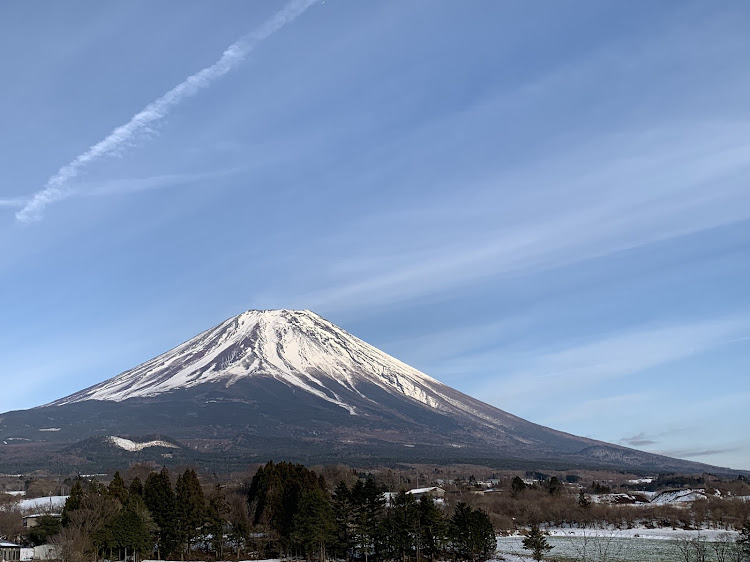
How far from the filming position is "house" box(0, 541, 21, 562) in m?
64.2

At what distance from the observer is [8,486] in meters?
159

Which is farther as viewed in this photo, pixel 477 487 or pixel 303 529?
pixel 477 487

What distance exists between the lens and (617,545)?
67.4 metres

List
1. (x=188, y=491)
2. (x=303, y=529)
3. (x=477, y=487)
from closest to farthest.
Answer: (x=303, y=529) → (x=188, y=491) → (x=477, y=487)

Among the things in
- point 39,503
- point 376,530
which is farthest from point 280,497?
point 39,503

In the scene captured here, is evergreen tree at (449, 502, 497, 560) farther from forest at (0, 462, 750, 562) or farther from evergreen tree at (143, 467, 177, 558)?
evergreen tree at (143, 467, 177, 558)

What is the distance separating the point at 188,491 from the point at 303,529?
44.0 feet

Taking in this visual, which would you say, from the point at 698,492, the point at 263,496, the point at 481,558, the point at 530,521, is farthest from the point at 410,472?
the point at 481,558

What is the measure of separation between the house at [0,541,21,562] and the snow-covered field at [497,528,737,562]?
39777 millimetres

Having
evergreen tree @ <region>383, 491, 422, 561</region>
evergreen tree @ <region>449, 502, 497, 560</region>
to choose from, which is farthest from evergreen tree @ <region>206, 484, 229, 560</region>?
evergreen tree @ <region>449, 502, 497, 560</region>

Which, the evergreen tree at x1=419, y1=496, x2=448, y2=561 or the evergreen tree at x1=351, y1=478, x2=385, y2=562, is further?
the evergreen tree at x1=351, y1=478, x2=385, y2=562

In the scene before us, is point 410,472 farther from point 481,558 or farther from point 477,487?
point 481,558

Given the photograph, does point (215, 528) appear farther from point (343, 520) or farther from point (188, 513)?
point (343, 520)

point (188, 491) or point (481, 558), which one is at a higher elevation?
point (188, 491)
